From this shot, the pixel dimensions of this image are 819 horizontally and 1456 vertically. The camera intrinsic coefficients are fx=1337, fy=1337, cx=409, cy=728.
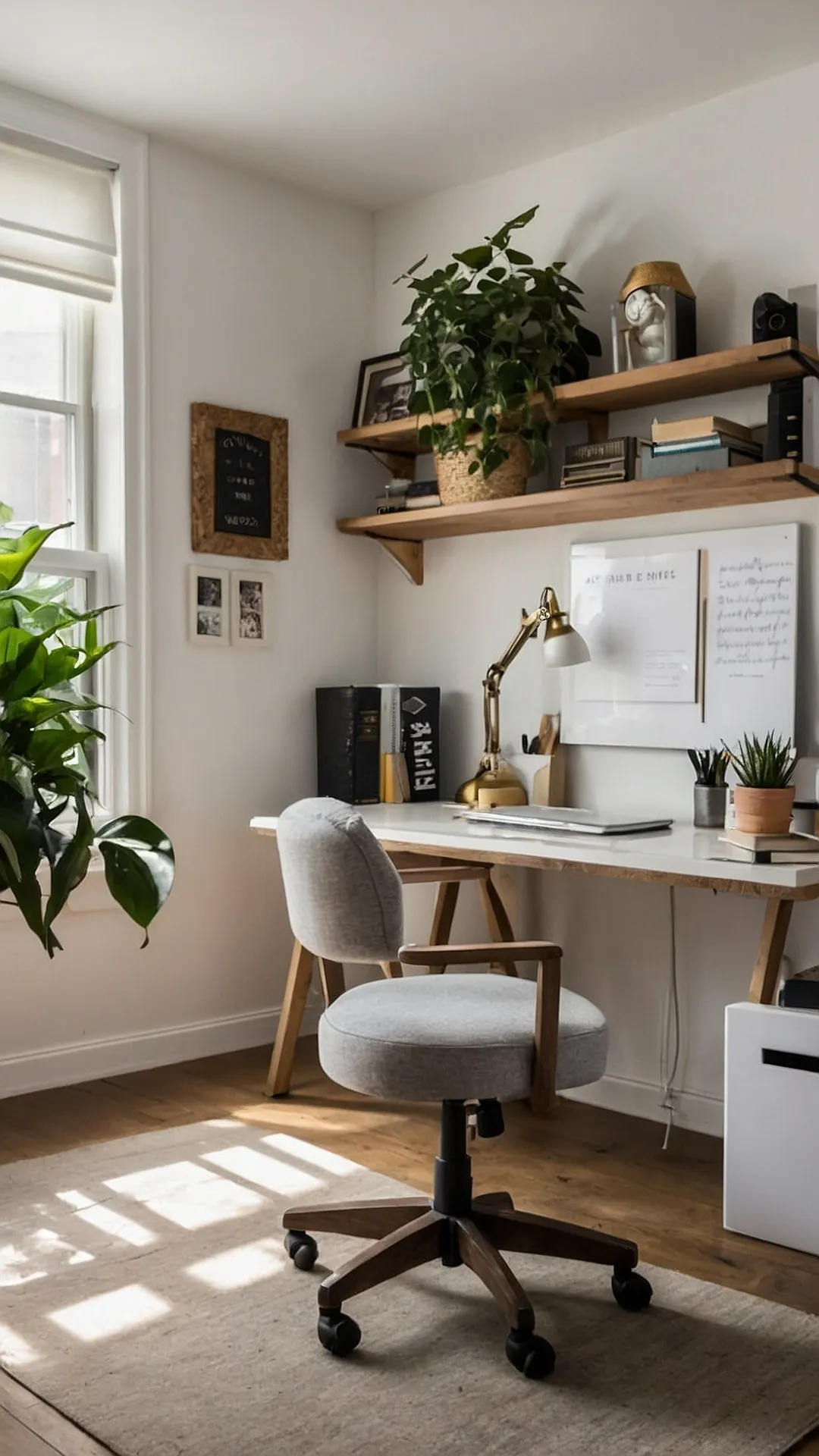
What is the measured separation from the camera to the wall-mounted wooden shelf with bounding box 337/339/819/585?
2.94 meters

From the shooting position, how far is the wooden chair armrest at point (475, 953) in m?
2.06

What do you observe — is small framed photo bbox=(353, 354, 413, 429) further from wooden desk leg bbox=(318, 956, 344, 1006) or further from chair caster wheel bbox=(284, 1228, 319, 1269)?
chair caster wheel bbox=(284, 1228, 319, 1269)

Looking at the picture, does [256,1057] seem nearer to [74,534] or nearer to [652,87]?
[74,534]

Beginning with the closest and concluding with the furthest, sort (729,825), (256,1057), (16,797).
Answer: (16,797) < (729,825) < (256,1057)

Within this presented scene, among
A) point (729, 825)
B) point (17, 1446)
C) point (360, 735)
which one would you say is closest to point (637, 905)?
point (729, 825)

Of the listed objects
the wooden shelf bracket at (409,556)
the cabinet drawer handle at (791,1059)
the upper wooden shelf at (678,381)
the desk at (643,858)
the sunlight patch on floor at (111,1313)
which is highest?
the upper wooden shelf at (678,381)

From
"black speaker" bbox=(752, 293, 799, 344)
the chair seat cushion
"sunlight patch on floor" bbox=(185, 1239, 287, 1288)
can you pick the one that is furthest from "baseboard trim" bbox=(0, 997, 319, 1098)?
"black speaker" bbox=(752, 293, 799, 344)

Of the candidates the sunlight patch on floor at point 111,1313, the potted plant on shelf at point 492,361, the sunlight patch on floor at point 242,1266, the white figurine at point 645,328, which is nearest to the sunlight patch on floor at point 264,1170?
the sunlight patch on floor at point 242,1266

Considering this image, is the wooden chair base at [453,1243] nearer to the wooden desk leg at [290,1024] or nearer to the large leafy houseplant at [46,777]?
the large leafy houseplant at [46,777]

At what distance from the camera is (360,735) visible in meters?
3.79

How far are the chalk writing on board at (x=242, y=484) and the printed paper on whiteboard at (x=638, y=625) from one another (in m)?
0.93

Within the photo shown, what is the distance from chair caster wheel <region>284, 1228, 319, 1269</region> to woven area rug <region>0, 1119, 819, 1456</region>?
0.02 m

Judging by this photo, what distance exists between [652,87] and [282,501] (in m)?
1.46

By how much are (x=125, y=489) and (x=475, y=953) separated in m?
1.95
